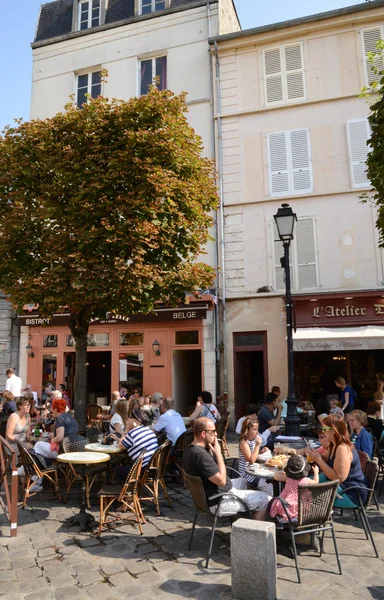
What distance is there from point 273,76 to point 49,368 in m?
11.5

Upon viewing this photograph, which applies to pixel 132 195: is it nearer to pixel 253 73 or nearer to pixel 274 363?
pixel 274 363

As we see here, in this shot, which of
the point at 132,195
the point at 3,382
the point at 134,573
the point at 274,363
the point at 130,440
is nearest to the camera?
the point at 134,573

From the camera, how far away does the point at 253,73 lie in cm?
1416

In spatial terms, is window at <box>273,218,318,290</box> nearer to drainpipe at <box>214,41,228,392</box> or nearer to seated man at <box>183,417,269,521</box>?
drainpipe at <box>214,41,228,392</box>

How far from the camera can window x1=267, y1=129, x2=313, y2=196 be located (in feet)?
43.8

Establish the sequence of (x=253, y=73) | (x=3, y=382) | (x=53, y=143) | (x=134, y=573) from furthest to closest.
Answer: (x=3, y=382), (x=253, y=73), (x=53, y=143), (x=134, y=573)

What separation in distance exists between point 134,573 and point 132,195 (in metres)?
5.69

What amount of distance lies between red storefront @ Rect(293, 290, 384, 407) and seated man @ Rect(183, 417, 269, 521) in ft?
22.7

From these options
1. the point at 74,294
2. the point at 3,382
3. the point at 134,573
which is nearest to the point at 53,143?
the point at 74,294

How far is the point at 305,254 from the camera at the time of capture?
514 inches

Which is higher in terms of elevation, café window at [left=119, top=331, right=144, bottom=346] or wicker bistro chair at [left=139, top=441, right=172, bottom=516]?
café window at [left=119, top=331, right=144, bottom=346]

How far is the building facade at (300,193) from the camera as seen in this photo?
12695 mm

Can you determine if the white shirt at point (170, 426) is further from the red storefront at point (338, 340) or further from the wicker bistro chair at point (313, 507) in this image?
the red storefront at point (338, 340)

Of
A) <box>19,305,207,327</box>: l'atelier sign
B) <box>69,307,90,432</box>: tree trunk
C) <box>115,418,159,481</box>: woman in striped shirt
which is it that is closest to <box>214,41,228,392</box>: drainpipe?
<box>19,305,207,327</box>: l'atelier sign
